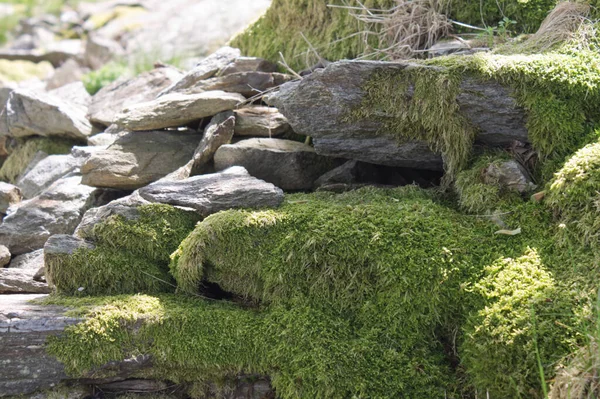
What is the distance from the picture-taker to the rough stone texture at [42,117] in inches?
288

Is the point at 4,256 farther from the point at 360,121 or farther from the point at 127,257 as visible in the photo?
the point at 360,121

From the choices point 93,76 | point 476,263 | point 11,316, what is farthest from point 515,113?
point 93,76

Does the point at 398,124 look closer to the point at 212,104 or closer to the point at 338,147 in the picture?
the point at 338,147

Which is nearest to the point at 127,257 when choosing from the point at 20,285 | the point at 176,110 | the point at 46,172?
the point at 20,285

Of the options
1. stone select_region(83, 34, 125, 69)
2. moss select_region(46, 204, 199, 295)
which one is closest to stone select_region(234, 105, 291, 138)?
moss select_region(46, 204, 199, 295)

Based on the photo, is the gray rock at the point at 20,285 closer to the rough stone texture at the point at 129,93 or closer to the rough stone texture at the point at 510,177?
the rough stone texture at the point at 129,93

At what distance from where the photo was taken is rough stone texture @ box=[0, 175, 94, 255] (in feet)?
19.7

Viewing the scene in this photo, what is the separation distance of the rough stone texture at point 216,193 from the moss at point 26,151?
3.16 meters

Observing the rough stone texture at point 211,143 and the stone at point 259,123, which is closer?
the rough stone texture at point 211,143

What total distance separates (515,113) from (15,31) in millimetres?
20135

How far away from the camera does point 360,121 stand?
16.3 feet

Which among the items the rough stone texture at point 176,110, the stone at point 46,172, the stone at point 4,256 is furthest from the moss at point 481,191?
the stone at point 46,172

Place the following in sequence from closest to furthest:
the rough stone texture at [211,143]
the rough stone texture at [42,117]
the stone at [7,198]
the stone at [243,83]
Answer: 1. the rough stone texture at [211,143]
2. the stone at [243,83]
3. the stone at [7,198]
4. the rough stone texture at [42,117]

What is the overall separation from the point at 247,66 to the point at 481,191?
10.5ft
